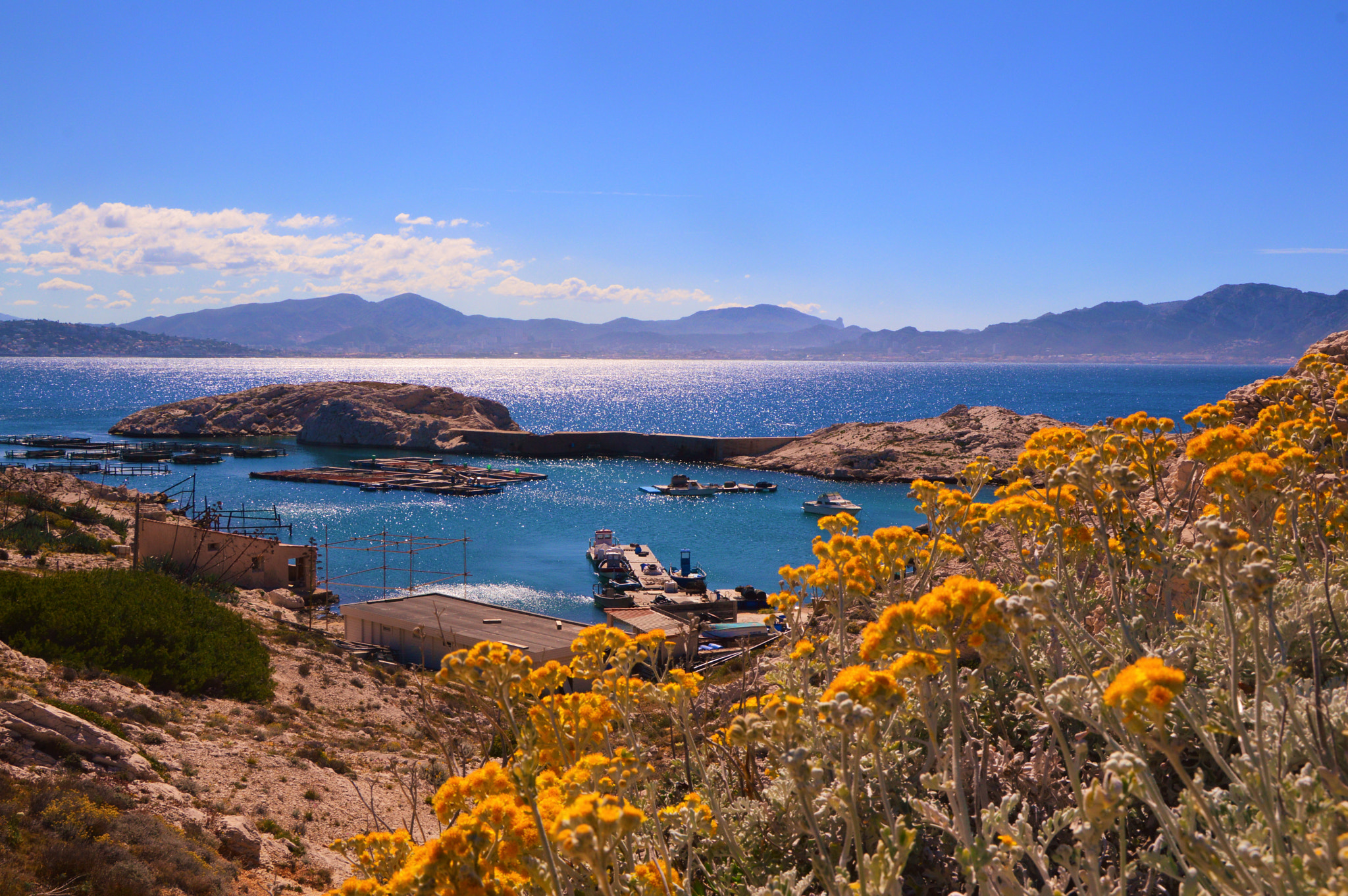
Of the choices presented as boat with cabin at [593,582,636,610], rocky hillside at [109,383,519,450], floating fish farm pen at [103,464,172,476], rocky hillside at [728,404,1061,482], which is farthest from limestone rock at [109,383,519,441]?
boat with cabin at [593,582,636,610]

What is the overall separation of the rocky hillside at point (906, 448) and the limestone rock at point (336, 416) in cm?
3817

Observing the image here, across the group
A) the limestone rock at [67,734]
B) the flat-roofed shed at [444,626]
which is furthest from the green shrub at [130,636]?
the flat-roofed shed at [444,626]

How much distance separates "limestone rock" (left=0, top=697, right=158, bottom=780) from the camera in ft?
30.4

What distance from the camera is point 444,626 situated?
23.6 meters

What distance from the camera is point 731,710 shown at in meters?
5.12

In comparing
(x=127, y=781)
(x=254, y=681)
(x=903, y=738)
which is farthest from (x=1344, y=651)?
(x=254, y=681)

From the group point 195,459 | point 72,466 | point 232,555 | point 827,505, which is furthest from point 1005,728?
point 195,459

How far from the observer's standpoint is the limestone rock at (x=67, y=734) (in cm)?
926

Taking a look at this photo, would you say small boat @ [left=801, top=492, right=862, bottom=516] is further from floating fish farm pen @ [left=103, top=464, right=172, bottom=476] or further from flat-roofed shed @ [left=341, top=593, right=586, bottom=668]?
floating fish farm pen @ [left=103, top=464, right=172, bottom=476]

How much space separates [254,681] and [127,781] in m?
7.25

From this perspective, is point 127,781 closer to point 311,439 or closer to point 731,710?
point 731,710

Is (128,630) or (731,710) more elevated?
(731,710)

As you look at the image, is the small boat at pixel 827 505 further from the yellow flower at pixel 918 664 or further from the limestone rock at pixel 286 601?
the yellow flower at pixel 918 664

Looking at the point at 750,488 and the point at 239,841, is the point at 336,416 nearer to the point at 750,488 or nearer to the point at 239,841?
the point at 750,488
